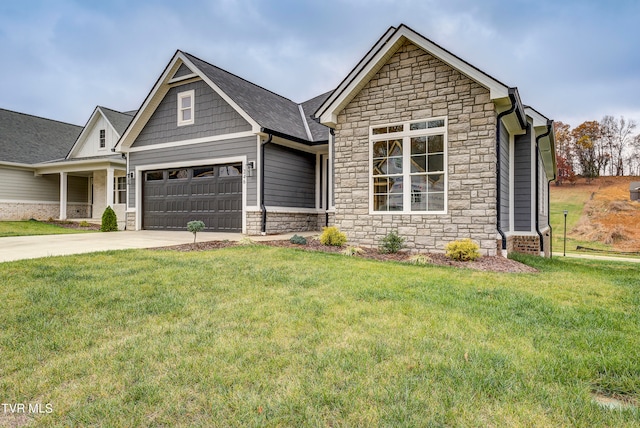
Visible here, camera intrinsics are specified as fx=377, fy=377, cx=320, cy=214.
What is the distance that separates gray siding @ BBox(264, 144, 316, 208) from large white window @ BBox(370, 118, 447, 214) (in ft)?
14.8

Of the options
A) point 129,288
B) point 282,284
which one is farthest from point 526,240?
point 129,288

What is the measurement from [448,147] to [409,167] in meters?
0.92

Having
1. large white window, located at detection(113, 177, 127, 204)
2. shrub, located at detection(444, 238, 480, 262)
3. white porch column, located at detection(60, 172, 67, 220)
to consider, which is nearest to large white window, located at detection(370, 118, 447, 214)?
shrub, located at detection(444, 238, 480, 262)

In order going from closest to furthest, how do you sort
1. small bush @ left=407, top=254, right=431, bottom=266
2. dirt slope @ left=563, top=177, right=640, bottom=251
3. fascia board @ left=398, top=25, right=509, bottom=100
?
small bush @ left=407, top=254, right=431, bottom=266 → fascia board @ left=398, top=25, right=509, bottom=100 → dirt slope @ left=563, top=177, right=640, bottom=251

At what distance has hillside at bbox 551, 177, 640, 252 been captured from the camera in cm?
2447

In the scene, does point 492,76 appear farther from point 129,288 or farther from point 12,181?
point 12,181

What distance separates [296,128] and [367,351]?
1211cm

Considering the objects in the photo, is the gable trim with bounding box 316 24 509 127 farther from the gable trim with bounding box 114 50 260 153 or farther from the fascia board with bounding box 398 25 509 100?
the gable trim with bounding box 114 50 260 153

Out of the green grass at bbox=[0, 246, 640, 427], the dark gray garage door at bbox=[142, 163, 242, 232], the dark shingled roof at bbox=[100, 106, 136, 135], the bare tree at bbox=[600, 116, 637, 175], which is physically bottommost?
the green grass at bbox=[0, 246, 640, 427]

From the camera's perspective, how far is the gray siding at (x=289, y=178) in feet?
40.8

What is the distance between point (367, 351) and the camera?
2.85 m

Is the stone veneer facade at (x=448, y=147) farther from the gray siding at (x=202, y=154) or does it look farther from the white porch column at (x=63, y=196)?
the white porch column at (x=63, y=196)

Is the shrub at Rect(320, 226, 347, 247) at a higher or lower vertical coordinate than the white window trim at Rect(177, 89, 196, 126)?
lower

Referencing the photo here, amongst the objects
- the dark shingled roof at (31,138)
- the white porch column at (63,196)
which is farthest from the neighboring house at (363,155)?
the dark shingled roof at (31,138)
